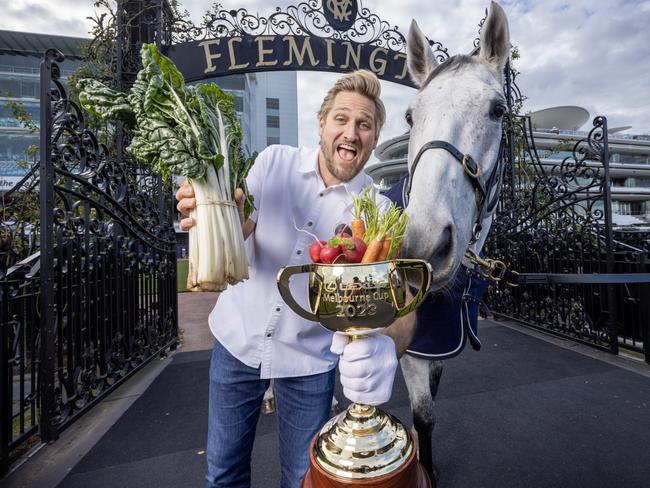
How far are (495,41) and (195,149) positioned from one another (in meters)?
1.90

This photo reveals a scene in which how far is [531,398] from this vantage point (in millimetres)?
3816

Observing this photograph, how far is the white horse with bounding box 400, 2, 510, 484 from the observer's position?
55.0 inches

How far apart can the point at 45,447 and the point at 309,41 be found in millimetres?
6398

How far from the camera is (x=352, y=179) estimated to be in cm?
179

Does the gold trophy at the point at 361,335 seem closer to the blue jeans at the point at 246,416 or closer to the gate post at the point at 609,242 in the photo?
the blue jeans at the point at 246,416

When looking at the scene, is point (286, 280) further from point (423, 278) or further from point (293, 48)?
point (293, 48)

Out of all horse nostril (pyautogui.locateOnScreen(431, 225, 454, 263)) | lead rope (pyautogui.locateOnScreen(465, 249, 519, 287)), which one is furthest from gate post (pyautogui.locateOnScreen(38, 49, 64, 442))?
lead rope (pyautogui.locateOnScreen(465, 249, 519, 287))

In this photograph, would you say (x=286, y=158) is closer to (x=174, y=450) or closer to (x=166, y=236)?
(x=174, y=450)

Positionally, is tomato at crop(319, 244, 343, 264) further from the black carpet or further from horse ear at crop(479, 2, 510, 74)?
the black carpet

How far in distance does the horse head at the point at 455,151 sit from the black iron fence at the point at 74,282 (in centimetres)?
316

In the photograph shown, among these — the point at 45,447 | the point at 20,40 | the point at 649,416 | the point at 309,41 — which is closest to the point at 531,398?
the point at 649,416

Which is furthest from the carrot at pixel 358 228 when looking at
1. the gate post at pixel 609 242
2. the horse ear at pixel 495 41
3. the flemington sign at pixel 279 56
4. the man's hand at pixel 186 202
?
the gate post at pixel 609 242

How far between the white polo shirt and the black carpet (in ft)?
5.09

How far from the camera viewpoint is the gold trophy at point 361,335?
3.15ft
